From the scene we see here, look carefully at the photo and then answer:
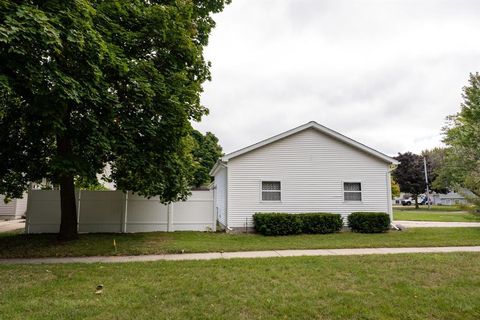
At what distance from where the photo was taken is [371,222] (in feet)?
46.4

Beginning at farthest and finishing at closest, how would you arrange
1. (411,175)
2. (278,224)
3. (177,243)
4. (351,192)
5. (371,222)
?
(411,175), (351,192), (371,222), (278,224), (177,243)

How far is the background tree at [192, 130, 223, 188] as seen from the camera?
37.1 metres

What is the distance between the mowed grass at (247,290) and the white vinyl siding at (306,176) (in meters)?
6.84

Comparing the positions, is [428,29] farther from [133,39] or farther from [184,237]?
[184,237]

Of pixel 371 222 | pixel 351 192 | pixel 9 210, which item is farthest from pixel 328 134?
pixel 9 210

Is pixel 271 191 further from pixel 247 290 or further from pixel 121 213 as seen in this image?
pixel 247 290

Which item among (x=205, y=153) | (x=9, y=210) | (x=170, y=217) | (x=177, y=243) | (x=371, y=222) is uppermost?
(x=205, y=153)

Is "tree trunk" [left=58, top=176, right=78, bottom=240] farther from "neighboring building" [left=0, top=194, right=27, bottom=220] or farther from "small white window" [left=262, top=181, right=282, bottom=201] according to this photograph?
"neighboring building" [left=0, top=194, right=27, bottom=220]

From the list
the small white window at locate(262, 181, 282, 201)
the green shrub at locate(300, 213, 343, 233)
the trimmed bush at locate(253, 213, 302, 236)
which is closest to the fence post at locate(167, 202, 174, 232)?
the trimmed bush at locate(253, 213, 302, 236)

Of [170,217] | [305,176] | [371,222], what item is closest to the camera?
[170,217]

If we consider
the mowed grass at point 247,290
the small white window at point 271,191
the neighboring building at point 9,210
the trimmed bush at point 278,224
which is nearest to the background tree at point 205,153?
the neighboring building at point 9,210

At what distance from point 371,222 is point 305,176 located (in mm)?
3664

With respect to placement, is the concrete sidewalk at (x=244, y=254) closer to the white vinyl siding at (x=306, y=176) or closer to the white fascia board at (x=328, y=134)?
the white vinyl siding at (x=306, y=176)

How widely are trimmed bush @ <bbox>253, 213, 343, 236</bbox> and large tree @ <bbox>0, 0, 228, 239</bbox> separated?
3.74 meters
